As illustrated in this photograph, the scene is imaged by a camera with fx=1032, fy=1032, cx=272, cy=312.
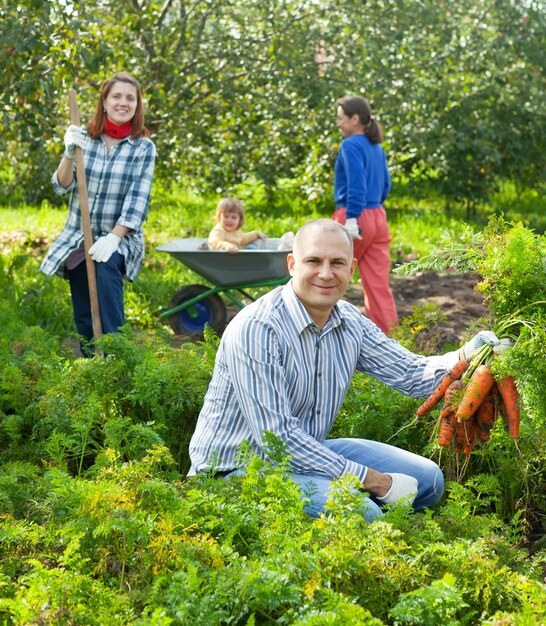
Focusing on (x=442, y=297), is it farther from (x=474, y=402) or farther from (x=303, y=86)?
(x=474, y=402)

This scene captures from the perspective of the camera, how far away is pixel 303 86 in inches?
415

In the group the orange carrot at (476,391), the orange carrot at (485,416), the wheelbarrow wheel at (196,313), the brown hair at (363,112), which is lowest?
the wheelbarrow wheel at (196,313)

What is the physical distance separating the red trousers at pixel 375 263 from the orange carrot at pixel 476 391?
3567mm

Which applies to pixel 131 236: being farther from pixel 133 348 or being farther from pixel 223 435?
pixel 223 435

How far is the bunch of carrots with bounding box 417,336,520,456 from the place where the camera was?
3637 millimetres

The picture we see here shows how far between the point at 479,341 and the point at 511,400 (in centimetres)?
27

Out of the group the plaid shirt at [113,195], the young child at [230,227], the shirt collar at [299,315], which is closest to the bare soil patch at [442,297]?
the young child at [230,227]

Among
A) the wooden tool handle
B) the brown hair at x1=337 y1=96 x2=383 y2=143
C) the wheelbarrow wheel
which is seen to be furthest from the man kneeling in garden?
the wheelbarrow wheel

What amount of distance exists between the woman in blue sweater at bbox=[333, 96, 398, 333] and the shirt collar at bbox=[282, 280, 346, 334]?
3093 mm

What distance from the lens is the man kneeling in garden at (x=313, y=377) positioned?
3676 mm

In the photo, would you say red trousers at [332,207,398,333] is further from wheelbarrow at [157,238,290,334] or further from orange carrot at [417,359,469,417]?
Answer: orange carrot at [417,359,469,417]

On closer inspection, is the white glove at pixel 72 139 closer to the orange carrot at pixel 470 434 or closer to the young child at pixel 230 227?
the young child at pixel 230 227

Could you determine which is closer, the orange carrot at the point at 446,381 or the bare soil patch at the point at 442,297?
the orange carrot at the point at 446,381

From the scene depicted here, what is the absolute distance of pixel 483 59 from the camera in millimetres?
12266
